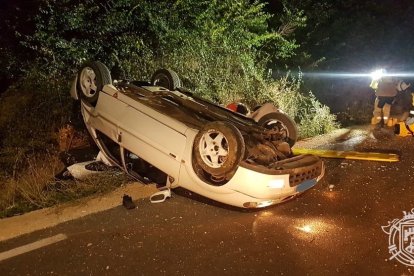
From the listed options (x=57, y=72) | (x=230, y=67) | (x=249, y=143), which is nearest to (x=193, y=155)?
(x=249, y=143)

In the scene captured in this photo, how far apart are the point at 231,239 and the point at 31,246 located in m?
2.07

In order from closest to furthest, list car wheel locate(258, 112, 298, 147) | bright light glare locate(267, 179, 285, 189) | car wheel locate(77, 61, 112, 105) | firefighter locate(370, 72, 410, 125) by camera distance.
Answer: bright light glare locate(267, 179, 285, 189) → car wheel locate(77, 61, 112, 105) → car wheel locate(258, 112, 298, 147) → firefighter locate(370, 72, 410, 125)

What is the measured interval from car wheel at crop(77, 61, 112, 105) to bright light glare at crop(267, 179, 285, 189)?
8.83 ft

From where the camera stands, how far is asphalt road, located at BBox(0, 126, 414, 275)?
145 inches

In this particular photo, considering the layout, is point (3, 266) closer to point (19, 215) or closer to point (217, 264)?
point (19, 215)

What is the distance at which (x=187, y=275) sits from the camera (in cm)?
354

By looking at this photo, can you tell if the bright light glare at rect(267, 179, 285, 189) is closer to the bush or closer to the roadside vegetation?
the roadside vegetation

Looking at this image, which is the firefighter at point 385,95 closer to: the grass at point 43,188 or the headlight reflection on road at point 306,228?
the headlight reflection on road at point 306,228

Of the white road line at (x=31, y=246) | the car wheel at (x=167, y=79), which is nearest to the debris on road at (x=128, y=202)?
the white road line at (x=31, y=246)

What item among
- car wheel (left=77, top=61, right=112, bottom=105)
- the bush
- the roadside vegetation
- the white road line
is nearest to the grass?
the roadside vegetation

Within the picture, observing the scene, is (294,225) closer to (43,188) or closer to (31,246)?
(31,246)

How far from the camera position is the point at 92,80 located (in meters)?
5.71

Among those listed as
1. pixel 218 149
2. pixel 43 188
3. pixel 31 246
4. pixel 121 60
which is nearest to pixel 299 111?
pixel 121 60

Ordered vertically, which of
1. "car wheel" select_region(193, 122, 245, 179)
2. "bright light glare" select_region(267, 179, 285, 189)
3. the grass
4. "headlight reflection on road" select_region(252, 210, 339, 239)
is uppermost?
"car wheel" select_region(193, 122, 245, 179)
